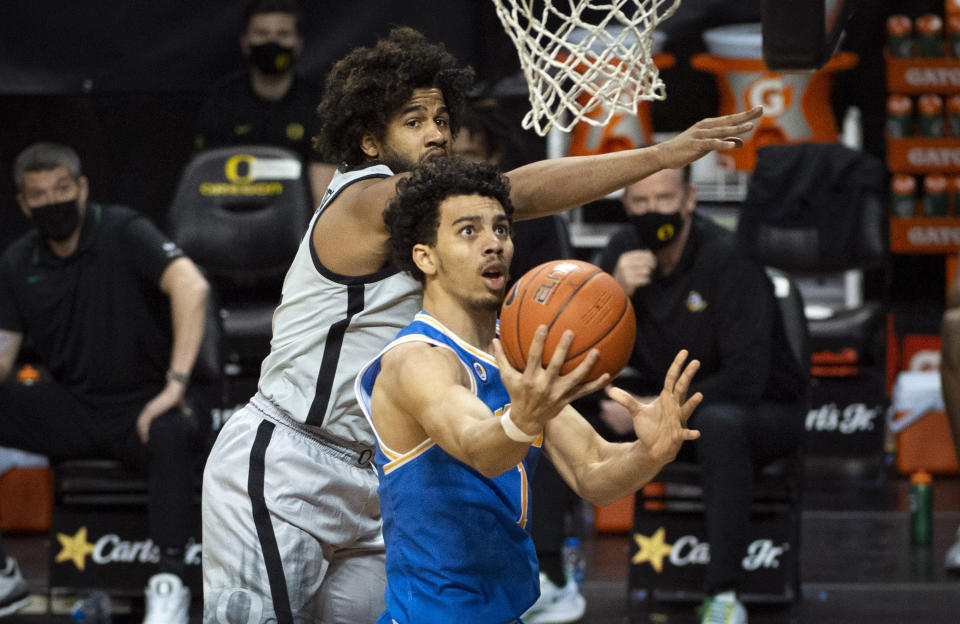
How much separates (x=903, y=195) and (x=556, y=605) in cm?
460

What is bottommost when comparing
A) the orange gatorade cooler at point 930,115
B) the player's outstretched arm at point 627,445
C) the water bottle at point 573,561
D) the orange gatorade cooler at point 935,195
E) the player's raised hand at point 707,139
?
the water bottle at point 573,561

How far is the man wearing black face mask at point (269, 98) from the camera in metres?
7.27

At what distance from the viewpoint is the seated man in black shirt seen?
19.1 feet

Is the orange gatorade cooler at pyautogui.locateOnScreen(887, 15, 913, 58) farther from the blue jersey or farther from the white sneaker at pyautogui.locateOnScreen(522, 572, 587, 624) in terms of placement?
the blue jersey

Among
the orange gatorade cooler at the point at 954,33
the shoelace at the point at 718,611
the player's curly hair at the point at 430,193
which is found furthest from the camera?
the orange gatorade cooler at the point at 954,33

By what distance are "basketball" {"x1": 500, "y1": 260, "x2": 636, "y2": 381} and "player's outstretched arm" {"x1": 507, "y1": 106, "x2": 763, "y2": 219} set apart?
1.85ft

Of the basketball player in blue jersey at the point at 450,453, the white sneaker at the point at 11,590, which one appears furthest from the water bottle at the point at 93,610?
the basketball player in blue jersey at the point at 450,453

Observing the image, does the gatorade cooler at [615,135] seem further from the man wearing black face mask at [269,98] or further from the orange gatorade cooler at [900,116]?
the man wearing black face mask at [269,98]

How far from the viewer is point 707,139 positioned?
10.6 feet

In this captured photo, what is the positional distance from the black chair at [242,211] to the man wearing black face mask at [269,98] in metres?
0.20

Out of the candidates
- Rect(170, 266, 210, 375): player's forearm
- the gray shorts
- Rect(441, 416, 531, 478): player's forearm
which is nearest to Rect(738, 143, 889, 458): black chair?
Rect(170, 266, 210, 375): player's forearm

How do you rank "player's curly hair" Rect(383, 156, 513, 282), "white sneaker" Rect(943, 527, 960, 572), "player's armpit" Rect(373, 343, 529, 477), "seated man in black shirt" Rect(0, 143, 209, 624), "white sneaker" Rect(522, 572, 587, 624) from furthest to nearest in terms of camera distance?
"white sneaker" Rect(943, 527, 960, 572)
"seated man in black shirt" Rect(0, 143, 209, 624)
"white sneaker" Rect(522, 572, 587, 624)
"player's curly hair" Rect(383, 156, 513, 282)
"player's armpit" Rect(373, 343, 529, 477)

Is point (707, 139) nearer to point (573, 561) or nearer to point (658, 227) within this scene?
point (658, 227)

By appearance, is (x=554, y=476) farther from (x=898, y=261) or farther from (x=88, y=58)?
(x=898, y=261)
